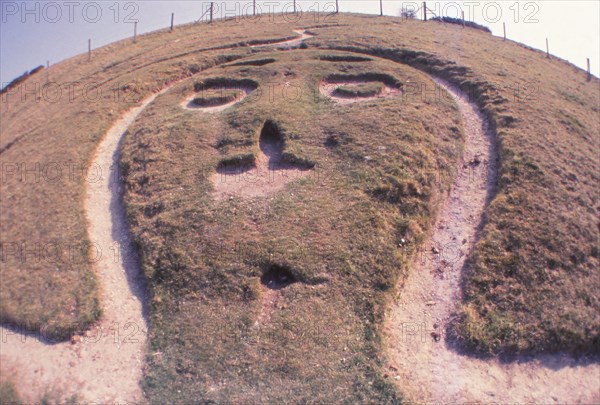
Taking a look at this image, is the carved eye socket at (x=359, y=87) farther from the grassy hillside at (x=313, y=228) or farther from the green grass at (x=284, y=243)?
the green grass at (x=284, y=243)

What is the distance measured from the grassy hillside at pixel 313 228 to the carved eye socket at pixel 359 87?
0.76m

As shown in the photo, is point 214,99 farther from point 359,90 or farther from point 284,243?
point 284,243

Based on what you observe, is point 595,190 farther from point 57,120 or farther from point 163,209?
point 57,120

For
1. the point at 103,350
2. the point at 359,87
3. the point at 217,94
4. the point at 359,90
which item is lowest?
the point at 103,350

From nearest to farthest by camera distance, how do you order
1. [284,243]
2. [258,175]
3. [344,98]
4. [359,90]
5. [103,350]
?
[103,350]
[284,243]
[258,175]
[344,98]
[359,90]

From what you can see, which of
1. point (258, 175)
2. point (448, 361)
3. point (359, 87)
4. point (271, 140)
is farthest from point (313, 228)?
point (359, 87)

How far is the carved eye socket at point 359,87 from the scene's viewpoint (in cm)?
2667

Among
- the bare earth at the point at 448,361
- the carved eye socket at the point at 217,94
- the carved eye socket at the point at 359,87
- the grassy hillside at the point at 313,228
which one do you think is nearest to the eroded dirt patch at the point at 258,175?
the grassy hillside at the point at 313,228

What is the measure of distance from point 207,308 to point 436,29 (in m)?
36.8

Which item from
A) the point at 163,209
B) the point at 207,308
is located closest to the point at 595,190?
the point at 207,308

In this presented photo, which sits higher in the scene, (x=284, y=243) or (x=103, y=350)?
(x=284, y=243)

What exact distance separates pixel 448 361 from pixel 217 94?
64.2ft

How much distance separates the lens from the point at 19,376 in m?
13.8

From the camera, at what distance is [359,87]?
27172mm
